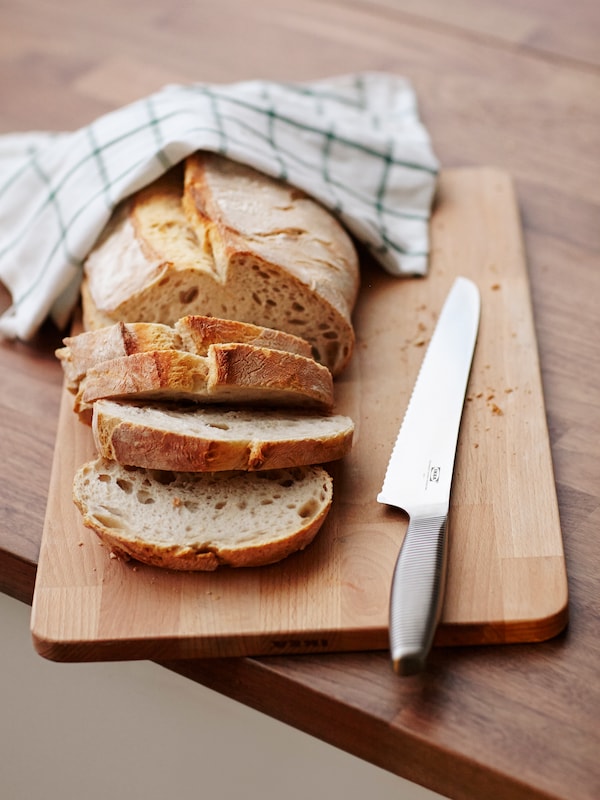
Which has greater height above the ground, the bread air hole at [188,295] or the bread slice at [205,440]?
the bread air hole at [188,295]

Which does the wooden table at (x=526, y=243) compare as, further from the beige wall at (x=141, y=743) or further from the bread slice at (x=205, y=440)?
the bread slice at (x=205, y=440)

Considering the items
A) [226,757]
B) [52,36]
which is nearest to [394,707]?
[226,757]

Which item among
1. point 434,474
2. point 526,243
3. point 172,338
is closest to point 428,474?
point 434,474

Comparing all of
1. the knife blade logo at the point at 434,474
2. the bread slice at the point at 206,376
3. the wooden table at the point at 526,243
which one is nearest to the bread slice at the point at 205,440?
the bread slice at the point at 206,376

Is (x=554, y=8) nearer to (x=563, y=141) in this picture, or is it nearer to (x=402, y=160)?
(x=563, y=141)

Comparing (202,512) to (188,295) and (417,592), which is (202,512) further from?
(188,295)

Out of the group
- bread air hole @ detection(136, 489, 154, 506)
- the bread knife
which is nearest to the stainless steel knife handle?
the bread knife

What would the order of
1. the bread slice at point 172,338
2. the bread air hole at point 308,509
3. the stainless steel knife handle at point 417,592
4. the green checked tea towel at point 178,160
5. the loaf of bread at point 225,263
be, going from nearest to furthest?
the stainless steel knife handle at point 417,592, the bread air hole at point 308,509, the bread slice at point 172,338, the loaf of bread at point 225,263, the green checked tea towel at point 178,160
